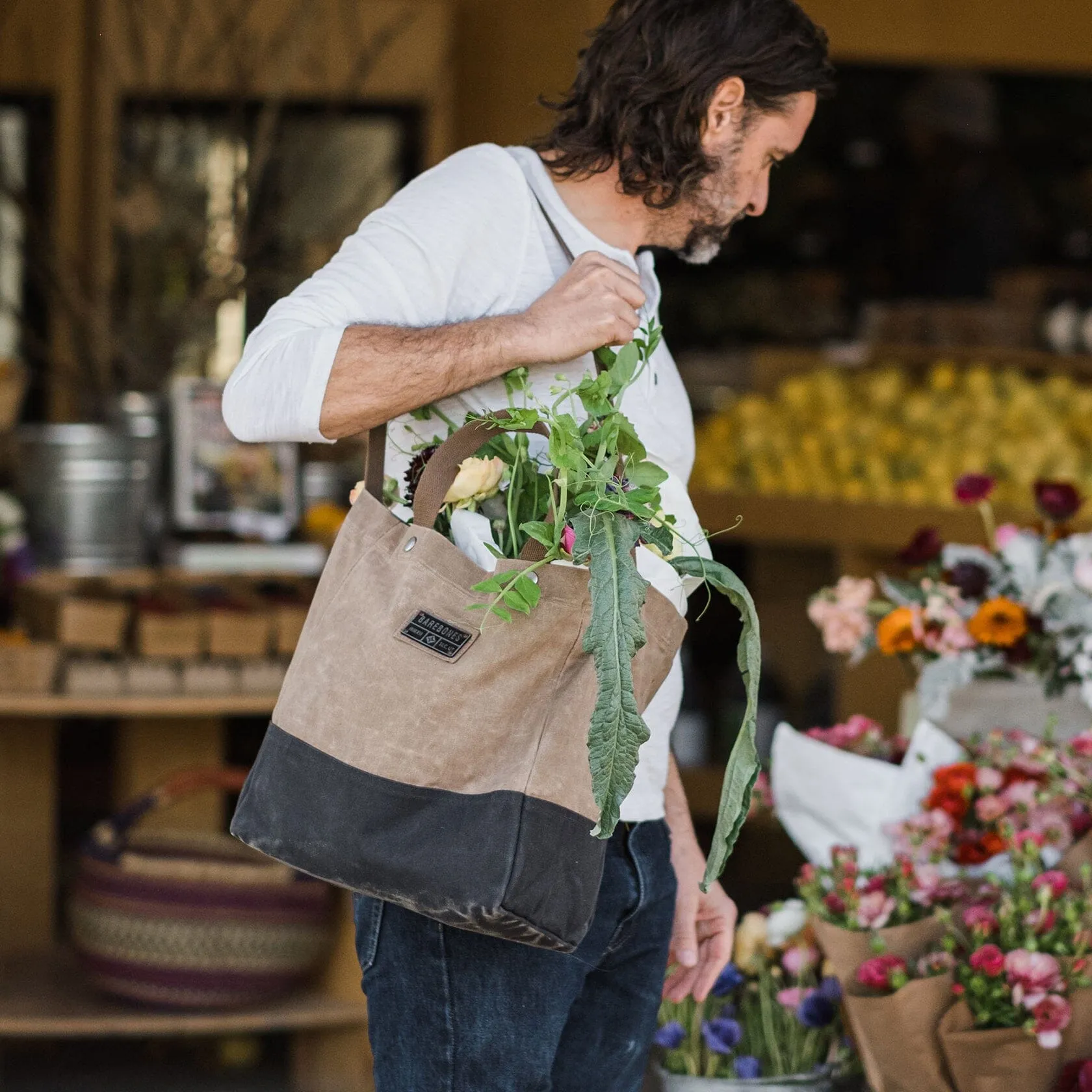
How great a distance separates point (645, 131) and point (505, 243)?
0.17 m

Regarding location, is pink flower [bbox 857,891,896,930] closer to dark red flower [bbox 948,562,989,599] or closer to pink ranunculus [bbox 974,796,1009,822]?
pink ranunculus [bbox 974,796,1009,822]

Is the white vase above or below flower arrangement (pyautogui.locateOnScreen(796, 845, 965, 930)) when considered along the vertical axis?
above

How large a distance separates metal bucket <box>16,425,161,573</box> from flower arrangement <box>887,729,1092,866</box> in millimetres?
1935

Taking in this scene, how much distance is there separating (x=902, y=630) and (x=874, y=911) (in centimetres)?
44

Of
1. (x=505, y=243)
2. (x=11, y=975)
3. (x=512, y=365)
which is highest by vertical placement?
(x=505, y=243)

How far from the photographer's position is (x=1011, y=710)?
226 centimetres

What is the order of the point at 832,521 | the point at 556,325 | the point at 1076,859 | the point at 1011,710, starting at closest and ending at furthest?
the point at 556,325
the point at 1076,859
the point at 1011,710
the point at 832,521

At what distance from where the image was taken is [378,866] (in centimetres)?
121

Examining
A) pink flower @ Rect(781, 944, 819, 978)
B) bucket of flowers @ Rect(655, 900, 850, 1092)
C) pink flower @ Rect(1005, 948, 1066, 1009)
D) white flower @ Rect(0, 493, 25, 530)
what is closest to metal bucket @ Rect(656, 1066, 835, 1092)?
bucket of flowers @ Rect(655, 900, 850, 1092)

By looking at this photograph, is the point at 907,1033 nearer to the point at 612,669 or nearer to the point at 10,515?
the point at 612,669

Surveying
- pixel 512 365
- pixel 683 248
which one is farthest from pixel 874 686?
pixel 512 365

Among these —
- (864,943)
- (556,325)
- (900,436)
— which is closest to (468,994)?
(556,325)

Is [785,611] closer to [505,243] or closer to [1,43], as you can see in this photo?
[1,43]

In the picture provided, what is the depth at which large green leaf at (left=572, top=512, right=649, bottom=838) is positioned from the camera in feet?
3.84
